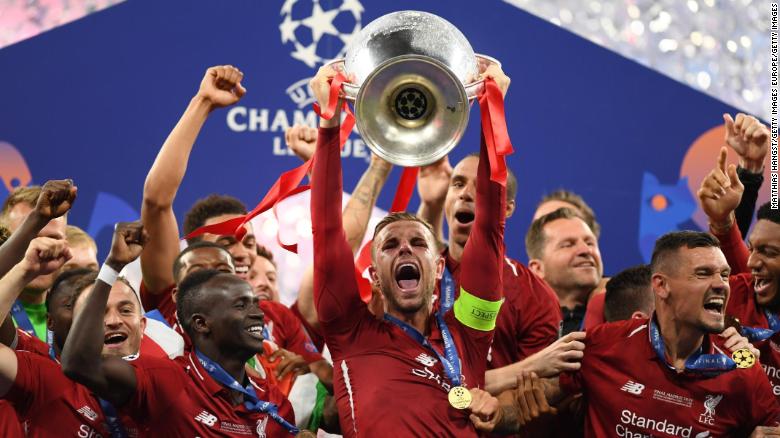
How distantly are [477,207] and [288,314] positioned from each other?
4.30 ft

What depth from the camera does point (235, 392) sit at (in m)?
3.46

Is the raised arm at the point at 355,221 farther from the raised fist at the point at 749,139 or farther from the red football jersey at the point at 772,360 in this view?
the red football jersey at the point at 772,360

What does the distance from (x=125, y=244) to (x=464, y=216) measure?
1.55m

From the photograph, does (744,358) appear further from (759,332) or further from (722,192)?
(722,192)

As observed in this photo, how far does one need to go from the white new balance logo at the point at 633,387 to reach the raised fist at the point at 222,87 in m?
1.73

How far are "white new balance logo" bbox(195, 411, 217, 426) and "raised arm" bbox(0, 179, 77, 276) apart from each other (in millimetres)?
730

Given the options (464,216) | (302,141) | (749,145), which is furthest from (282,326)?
(749,145)

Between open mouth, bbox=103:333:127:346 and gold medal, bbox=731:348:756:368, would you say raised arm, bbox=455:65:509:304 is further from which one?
open mouth, bbox=103:333:127:346

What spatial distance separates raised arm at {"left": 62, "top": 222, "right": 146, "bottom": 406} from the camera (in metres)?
3.02

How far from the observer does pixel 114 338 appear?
140 inches

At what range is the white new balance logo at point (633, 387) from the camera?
3674 mm

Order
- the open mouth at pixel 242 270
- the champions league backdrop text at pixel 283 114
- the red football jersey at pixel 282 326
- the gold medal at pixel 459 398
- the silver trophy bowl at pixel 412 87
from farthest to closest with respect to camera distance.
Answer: the champions league backdrop text at pixel 283 114
the open mouth at pixel 242 270
the red football jersey at pixel 282 326
the gold medal at pixel 459 398
the silver trophy bowl at pixel 412 87

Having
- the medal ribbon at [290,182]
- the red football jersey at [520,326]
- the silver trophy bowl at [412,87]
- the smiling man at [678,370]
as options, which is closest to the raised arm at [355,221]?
the red football jersey at [520,326]

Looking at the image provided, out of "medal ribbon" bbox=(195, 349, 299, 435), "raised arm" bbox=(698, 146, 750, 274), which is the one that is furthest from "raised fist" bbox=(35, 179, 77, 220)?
"raised arm" bbox=(698, 146, 750, 274)
